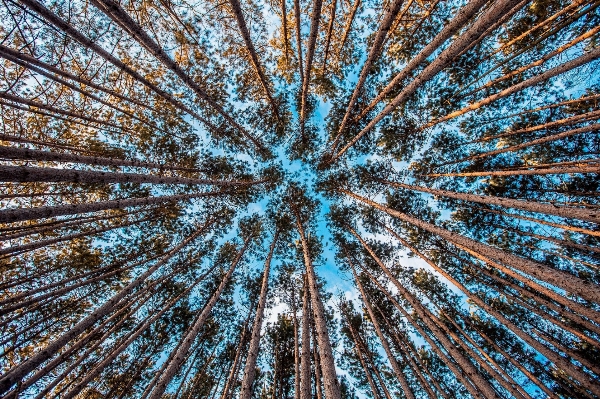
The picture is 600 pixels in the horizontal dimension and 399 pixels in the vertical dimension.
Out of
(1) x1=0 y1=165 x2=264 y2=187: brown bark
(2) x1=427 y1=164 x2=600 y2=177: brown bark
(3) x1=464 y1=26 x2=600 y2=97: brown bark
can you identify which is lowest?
(1) x1=0 y1=165 x2=264 y2=187: brown bark

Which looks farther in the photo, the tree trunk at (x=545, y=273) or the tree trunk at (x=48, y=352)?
the tree trunk at (x=48, y=352)

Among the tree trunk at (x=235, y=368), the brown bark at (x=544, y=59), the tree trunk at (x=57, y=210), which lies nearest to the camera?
the tree trunk at (x=57, y=210)

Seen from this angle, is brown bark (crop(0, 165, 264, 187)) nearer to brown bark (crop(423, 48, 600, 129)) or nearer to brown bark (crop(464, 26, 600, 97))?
brown bark (crop(423, 48, 600, 129))

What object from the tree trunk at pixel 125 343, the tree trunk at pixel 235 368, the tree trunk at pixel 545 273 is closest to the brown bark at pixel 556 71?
the tree trunk at pixel 545 273

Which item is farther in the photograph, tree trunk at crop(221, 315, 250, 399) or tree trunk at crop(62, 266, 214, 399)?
tree trunk at crop(221, 315, 250, 399)

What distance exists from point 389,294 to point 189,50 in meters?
13.2

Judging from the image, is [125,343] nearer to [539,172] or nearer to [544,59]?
[539,172]

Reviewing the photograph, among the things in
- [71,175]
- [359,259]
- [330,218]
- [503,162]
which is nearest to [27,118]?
[71,175]

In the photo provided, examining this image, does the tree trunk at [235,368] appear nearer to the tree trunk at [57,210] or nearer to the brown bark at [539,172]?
the tree trunk at [57,210]

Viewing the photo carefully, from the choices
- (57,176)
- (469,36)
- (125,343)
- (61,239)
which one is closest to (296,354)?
(125,343)

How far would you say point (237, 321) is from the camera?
1229cm

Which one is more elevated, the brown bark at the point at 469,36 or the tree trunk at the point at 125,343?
the brown bark at the point at 469,36

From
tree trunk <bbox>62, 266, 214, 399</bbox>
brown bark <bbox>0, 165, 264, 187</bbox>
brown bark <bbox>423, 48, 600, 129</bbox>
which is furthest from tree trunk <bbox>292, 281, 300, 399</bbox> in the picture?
brown bark <bbox>423, 48, 600, 129</bbox>

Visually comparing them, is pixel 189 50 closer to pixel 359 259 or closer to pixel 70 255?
pixel 70 255
